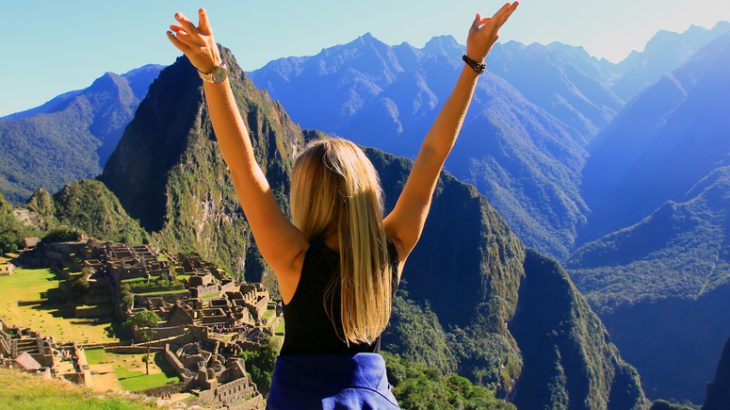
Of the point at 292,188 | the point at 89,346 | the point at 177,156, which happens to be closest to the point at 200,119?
the point at 177,156

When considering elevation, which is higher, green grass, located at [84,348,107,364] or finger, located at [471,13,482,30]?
finger, located at [471,13,482,30]

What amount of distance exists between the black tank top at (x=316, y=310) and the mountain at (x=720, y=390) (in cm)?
8006

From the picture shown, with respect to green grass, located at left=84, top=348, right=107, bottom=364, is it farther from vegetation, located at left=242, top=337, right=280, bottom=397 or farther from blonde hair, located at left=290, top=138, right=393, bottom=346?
blonde hair, located at left=290, top=138, right=393, bottom=346

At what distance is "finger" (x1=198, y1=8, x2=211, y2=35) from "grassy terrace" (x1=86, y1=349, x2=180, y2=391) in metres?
18.4

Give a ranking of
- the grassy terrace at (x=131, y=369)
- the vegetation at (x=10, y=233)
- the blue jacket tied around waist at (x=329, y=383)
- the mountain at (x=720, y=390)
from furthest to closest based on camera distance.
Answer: the mountain at (x=720, y=390) → the vegetation at (x=10, y=233) → the grassy terrace at (x=131, y=369) → the blue jacket tied around waist at (x=329, y=383)

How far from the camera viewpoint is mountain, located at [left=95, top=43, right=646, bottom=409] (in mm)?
87812

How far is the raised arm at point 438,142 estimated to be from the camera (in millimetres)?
3162

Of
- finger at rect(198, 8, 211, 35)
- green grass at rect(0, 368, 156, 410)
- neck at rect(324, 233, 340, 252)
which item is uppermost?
finger at rect(198, 8, 211, 35)

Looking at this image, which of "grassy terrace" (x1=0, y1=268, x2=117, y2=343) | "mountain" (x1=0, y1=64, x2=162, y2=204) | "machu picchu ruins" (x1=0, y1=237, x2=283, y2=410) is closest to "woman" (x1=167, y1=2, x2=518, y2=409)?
"machu picchu ruins" (x1=0, y1=237, x2=283, y2=410)

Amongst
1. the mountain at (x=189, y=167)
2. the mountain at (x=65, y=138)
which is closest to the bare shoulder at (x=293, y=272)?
the mountain at (x=189, y=167)

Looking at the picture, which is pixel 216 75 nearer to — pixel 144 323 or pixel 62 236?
pixel 144 323

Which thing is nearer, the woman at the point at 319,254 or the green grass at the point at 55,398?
the woman at the point at 319,254

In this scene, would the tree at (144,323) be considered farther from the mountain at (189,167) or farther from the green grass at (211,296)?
the mountain at (189,167)

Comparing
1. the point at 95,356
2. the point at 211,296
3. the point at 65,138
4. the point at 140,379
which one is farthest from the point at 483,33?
the point at 65,138
